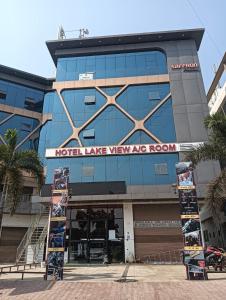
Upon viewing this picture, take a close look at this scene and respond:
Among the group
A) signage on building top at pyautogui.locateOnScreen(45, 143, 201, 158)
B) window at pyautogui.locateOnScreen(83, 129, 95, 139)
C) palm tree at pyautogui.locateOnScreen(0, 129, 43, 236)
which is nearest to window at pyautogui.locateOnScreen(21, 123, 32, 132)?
signage on building top at pyautogui.locateOnScreen(45, 143, 201, 158)

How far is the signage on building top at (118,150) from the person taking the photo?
102ft

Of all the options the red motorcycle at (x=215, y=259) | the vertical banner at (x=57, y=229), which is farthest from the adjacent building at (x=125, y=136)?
the vertical banner at (x=57, y=229)

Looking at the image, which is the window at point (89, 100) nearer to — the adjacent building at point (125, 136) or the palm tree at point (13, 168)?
the adjacent building at point (125, 136)

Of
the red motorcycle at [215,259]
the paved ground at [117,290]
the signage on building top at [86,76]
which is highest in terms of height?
the signage on building top at [86,76]

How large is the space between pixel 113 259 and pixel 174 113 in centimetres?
1737

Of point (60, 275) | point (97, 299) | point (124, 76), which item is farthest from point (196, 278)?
point (124, 76)

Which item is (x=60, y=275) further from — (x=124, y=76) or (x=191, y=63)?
(x=191, y=63)

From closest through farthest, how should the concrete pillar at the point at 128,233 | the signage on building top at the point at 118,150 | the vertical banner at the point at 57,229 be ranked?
1. the vertical banner at the point at 57,229
2. the concrete pillar at the point at 128,233
3. the signage on building top at the point at 118,150

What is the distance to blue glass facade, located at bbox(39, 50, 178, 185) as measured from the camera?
30.7 m

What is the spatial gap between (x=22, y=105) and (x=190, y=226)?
110ft

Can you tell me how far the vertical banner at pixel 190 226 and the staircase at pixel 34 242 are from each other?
18505 millimetres

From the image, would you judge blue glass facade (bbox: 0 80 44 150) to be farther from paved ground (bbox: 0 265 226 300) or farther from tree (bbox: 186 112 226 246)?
paved ground (bbox: 0 265 226 300)

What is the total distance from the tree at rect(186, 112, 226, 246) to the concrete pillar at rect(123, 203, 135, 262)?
34.9 feet

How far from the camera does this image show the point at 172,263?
27.2 metres
